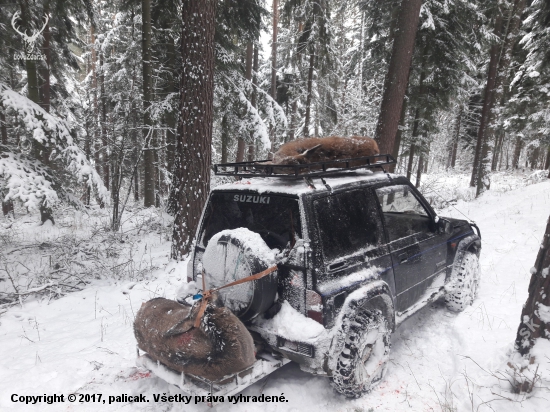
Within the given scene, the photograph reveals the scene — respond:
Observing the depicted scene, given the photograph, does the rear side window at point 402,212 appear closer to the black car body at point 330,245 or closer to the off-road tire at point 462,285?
the black car body at point 330,245

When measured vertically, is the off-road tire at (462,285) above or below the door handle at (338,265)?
below

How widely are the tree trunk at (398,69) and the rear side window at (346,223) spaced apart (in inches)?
193

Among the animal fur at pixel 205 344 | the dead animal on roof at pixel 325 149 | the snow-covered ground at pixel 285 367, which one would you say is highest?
the dead animal on roof at pixel 325 149

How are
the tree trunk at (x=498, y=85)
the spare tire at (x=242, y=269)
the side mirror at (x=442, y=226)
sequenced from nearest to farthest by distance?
the spare tire at (x=242, y=269)
the side mirror at (x=442, y=226)
the tree trunk at (x=498, y=85)

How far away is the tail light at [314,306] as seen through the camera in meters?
2.71

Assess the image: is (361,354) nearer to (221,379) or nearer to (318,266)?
(318,266)

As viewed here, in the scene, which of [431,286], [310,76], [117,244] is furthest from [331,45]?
[431,286]

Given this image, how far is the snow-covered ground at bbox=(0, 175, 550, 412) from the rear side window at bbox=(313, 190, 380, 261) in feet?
4.58

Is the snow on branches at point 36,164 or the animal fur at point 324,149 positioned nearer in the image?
the animal fur at point 324,149

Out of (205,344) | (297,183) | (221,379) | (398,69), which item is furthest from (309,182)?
(398,69)

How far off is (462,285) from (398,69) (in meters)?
5.30

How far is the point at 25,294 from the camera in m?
5.18

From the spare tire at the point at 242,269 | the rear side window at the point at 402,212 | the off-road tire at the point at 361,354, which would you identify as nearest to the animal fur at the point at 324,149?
the rear side window at the point at 402,212

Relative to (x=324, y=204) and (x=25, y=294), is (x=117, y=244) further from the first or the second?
(x=324, y=204)
